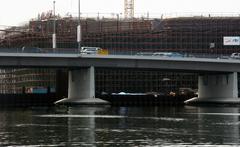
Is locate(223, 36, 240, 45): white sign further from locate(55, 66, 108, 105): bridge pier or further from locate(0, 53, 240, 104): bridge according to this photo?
locate(55, 66, 108, 105): bridge pier

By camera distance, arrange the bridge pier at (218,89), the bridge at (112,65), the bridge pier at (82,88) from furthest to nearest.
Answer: the bridge pier at (218,89) < the bridge pier at (82,88) < the bridge at (112,65)

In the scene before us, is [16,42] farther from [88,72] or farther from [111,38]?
[88,72]

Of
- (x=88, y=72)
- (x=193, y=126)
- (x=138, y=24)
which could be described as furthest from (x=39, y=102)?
(x=193, y=126)

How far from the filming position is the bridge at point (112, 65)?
110 m

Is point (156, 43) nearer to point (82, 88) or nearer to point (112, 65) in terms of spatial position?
point (112, 65)

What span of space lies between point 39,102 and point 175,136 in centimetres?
9240

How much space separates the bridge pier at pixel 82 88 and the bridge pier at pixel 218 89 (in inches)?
980

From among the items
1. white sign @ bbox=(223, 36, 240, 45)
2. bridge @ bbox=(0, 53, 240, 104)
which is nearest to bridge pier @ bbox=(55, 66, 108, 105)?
bridge @ bbox=(0, 53, 240, 104)

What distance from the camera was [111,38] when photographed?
159m

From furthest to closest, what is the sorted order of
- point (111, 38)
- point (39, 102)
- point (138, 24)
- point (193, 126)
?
1. point (138, 24)
2. point (111, 38)
3. point (39, 102)
4. point (193, 126)

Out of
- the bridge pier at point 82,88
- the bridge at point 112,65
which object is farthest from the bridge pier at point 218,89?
the bridge pier at point 82,88

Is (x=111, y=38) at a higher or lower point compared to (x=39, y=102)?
higher

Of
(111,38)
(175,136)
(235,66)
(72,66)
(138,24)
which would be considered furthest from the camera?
(138,24)

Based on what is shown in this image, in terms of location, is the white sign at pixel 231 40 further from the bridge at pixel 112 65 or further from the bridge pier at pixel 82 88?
the bridge pier at pixel 82 88
